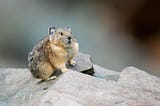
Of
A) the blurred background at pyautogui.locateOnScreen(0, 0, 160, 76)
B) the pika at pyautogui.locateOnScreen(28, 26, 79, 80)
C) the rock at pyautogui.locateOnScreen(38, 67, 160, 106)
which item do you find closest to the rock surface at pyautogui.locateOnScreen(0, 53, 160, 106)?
the rock at pyautogui.locateOnScreen(38, 67, 160, 106)

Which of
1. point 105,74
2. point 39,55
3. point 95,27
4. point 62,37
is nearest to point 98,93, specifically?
point 62,37

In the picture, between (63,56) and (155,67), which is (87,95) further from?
(155,67)

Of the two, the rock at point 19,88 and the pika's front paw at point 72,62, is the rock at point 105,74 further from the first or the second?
the rock at point 19,88

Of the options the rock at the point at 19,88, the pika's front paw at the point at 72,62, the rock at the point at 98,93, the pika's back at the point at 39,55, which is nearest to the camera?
the rock at the point at 98,93

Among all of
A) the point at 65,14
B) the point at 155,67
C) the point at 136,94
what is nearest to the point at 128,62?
the point at 155,67

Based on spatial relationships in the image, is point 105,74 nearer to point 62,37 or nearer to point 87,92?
point 62,37

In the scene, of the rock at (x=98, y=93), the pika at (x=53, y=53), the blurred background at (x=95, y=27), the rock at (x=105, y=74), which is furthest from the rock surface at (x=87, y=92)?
A: the blurred background at (x=95, y=27)

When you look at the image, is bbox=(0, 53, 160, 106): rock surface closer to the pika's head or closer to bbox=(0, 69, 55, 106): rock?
bbox=(0, 69, 55, 106): rock
